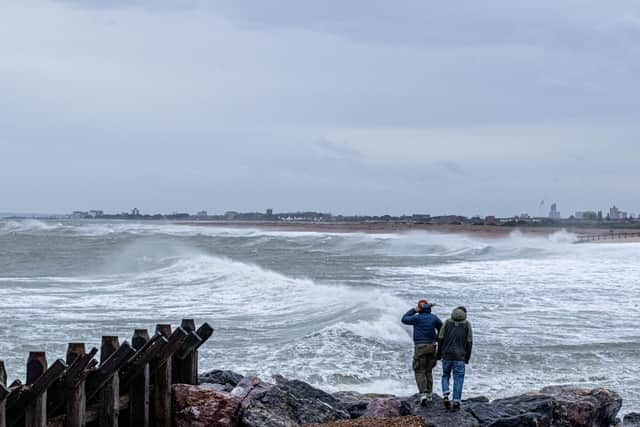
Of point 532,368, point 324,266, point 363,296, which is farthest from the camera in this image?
point 324,266

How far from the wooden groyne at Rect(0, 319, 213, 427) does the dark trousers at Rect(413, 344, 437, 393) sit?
112 inches

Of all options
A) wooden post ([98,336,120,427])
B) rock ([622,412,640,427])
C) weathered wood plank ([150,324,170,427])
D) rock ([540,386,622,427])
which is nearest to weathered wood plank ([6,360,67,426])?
wooden post ([98,336,120,427])

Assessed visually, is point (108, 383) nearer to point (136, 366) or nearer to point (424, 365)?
point (136, 366)

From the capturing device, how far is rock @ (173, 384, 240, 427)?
9656mm

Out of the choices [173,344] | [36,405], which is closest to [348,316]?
[173,344]

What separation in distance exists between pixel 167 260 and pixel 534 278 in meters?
19.8

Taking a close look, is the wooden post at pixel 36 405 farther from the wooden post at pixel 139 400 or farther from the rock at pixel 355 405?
the rock at pixel 355 405

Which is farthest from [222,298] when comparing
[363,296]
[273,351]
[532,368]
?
[532,368]

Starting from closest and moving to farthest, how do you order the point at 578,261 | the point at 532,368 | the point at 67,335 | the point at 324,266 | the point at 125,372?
the point at 125,372 < the point at 532,368 < the point at 67,335 < the point at 324,266 < the point at 578,261

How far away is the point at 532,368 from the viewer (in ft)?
52.0

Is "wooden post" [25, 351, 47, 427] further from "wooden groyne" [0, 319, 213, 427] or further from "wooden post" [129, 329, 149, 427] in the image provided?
"wooden post" [129, 329, 149, 427]

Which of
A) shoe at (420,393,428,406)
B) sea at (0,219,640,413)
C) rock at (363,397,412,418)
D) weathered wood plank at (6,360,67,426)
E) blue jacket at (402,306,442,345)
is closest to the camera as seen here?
weathered wood plank at (6,360,67,426)

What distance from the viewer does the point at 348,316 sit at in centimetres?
2208

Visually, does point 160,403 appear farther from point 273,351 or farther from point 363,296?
point 363,296
